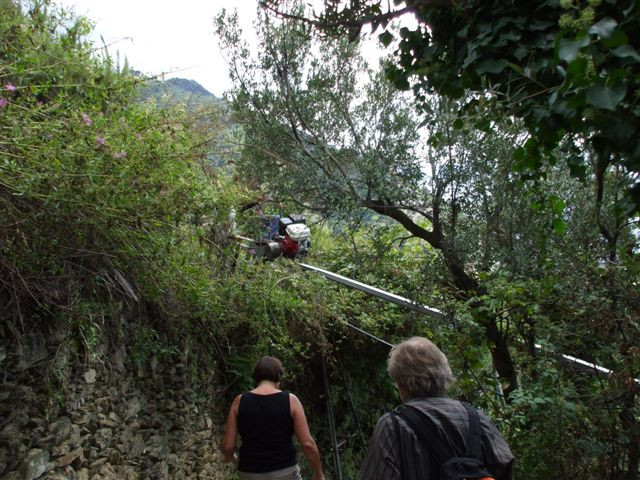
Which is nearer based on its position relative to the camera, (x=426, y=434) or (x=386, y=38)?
(x=426, y=434)

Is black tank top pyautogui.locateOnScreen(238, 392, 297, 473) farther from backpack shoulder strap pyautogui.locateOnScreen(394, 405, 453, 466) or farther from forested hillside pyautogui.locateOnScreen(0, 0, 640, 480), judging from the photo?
backpack shoulder strap pyautogui.locateOnScreen(394, 405, 453, 466)

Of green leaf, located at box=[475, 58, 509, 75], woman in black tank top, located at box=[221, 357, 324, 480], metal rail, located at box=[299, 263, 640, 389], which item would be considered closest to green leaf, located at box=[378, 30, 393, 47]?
green leaf, located at box=[475, 58, 509, 75]

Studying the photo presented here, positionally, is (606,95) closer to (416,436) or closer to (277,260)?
(416,436)

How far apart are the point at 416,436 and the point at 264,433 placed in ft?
5.59

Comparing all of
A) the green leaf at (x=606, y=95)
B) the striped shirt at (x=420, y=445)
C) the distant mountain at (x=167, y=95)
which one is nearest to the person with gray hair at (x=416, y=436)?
the striped shirt at (x=420, y=445)

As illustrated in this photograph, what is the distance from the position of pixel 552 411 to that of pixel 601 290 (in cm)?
92

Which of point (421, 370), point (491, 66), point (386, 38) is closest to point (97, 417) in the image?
point (421, 370)

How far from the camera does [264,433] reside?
3648 millimetres

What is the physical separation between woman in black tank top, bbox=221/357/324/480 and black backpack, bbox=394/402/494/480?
155 centimetres

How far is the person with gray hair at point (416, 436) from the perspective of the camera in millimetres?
2148

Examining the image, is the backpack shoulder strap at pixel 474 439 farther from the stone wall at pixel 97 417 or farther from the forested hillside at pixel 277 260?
the stone wall at pixel 97 417

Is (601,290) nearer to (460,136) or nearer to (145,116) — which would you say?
(460,136)

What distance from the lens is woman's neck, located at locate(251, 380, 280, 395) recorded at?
3.80 m

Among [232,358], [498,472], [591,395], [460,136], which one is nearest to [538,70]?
[498,472]
